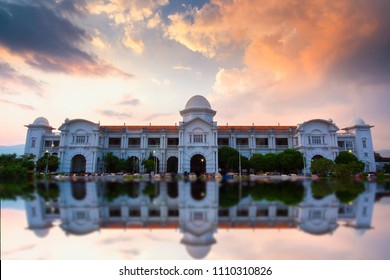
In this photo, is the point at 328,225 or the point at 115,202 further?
the point at 115,202

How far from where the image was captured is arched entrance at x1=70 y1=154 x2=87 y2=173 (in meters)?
57.5

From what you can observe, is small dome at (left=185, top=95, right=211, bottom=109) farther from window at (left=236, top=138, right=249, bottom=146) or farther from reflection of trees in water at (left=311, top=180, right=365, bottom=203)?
reflection of trees in water at (left=311, top=180, right=365, bottom=203)

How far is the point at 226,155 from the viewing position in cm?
5147

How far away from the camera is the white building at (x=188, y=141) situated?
52344 millimetres

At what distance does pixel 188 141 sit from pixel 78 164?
26517 millimetres

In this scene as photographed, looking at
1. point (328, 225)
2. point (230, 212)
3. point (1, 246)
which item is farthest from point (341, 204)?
point (1, 246)

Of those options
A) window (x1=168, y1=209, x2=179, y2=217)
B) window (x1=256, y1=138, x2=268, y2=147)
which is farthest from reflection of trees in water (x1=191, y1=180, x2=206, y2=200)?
window (x1=256, y1=138, x2=268, y2=147)

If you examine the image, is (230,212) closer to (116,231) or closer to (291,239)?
(291,239)

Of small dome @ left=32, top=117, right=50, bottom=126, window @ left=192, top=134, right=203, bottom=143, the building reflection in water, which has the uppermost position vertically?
small dome @ left=32, top=117, right=50, bottom=126

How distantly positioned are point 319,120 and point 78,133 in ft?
169

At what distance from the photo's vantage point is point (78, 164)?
58812 millimetres

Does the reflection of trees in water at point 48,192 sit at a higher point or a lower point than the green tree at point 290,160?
lower

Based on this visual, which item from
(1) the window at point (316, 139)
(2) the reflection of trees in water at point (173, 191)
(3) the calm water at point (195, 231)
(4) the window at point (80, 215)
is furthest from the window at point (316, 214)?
(1) the window at point (316, 139)

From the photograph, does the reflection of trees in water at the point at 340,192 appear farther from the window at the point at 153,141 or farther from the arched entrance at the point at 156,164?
the window at the point at 153,141
